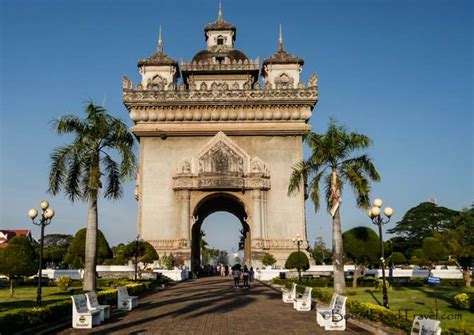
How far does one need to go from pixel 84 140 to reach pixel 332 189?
10.9 m

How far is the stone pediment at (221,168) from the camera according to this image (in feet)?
126

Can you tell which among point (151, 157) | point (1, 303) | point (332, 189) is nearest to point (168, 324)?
point (1, 303)

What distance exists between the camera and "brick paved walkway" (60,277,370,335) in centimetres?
1230

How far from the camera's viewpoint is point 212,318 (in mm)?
14367

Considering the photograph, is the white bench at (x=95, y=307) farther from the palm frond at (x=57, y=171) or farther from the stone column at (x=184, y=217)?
the stone column at (x=184, y=217)

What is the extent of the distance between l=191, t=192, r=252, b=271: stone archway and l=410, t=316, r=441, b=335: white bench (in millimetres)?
29347

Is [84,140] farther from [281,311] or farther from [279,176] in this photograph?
[279,176]

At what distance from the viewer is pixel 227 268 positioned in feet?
158

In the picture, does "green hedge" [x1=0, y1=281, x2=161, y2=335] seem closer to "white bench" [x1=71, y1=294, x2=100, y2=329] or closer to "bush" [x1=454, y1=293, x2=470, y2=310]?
"white bench" [x1=71, y1=294, x2=100, y2=329]

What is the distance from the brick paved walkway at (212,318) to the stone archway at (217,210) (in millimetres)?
18939

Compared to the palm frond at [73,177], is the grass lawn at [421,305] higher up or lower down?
lower down

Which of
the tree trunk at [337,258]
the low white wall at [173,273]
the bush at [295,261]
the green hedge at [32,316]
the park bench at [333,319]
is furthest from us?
the low white wall at [173,273]

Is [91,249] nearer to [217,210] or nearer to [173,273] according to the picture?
[173,273]

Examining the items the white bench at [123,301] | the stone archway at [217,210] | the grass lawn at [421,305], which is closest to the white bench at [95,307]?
the white bench at [123,301]
